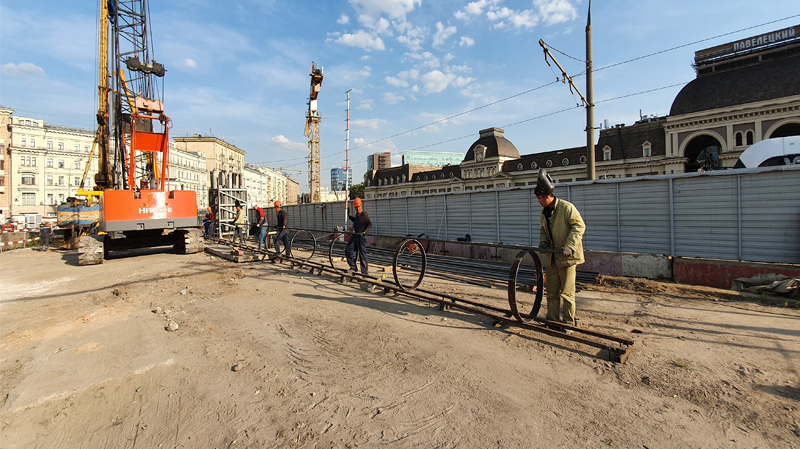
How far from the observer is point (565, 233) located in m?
5.00

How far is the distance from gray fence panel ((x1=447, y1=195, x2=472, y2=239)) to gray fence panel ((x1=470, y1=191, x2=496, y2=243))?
339 mm

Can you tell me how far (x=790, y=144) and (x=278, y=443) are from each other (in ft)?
75.8

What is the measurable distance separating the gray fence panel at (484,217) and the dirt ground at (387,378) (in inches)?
275

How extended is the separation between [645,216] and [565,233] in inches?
256

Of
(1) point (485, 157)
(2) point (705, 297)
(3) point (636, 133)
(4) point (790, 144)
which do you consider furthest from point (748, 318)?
(1) point (485, 157)

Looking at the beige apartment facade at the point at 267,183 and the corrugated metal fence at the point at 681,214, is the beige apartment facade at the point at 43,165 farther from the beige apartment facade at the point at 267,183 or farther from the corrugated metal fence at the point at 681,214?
the corrugated metal fence at the point at 681,214

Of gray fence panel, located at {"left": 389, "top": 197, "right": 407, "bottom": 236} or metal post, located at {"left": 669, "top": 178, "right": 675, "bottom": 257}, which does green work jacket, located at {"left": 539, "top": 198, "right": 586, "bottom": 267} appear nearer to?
metal post, located at {"left": 669, "top": 178, "right": 675, "bottom": 257}

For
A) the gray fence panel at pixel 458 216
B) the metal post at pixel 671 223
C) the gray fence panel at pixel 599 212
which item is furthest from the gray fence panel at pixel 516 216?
A: the metal post at pixel 671 223

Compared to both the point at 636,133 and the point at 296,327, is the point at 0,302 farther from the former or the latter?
the point at 636,133

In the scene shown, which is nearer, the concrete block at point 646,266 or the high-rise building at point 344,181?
the concrete block at point 646,266

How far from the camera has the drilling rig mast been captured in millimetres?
51938

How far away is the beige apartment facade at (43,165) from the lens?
55.6 meters

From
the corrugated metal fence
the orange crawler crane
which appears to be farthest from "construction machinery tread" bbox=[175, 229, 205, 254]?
the corrugated metal fence

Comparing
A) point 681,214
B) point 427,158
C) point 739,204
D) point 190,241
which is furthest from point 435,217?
point 427,158
